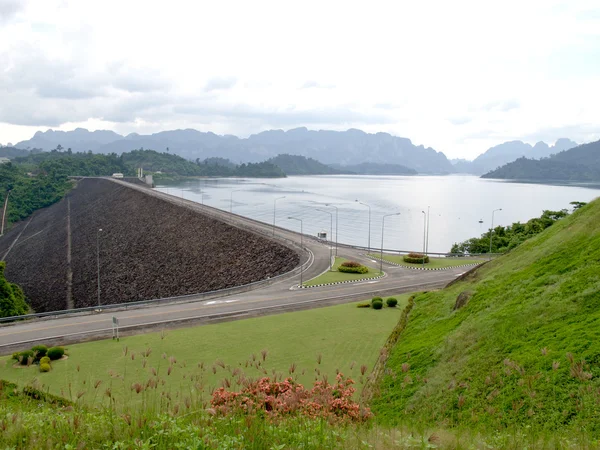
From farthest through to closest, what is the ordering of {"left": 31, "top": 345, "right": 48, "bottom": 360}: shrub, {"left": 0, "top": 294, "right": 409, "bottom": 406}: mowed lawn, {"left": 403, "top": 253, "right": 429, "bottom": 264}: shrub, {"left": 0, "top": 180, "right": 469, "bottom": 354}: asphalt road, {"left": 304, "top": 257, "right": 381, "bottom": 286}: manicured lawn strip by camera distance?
{"left": 403, "top": 253, "right": 429, "bottom": 264}: shrub
{"left": 304, "top": 257, "right": 381, "bottom": 286}: manicured lawn strip
{"left": 0, "top": 180, "right": 469, "bottom": 354}: asphalt road
{"left": 31, "top": 345, "right": 48, "bottom": 360}: shrub
{"left": 0, "top": 294, "right": 409, "bottom": 406}: mowed lawn

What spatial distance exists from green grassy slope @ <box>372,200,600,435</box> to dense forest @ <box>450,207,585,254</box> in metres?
38.5

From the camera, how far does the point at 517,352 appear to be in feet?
45.6

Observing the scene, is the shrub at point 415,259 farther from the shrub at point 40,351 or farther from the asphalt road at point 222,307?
the shrub at point 40,351

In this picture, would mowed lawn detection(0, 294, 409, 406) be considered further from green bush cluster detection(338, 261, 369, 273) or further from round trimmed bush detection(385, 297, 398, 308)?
green bush cluster detection(338, 261, 369, 273)

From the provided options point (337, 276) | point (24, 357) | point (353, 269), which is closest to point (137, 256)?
point (337, 276)

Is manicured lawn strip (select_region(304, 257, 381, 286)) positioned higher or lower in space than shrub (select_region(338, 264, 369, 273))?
lower

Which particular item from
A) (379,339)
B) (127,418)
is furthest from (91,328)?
(127,418)

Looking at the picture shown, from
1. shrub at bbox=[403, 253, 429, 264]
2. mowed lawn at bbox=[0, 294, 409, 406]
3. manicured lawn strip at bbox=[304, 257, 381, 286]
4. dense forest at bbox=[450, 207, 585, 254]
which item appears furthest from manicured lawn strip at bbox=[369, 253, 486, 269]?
mowed lawn at bbox=[0, 294, 409, 406]

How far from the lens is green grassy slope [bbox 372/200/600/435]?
1102 cm

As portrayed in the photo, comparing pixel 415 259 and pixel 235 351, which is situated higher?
pixel 415 259

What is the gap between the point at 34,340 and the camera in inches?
1003

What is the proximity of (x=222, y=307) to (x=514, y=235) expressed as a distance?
4632cm

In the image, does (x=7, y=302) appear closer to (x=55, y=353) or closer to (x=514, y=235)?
(x=55, y=353)

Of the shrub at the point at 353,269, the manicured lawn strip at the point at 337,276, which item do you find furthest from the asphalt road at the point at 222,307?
the shrub at the point at 353,269
